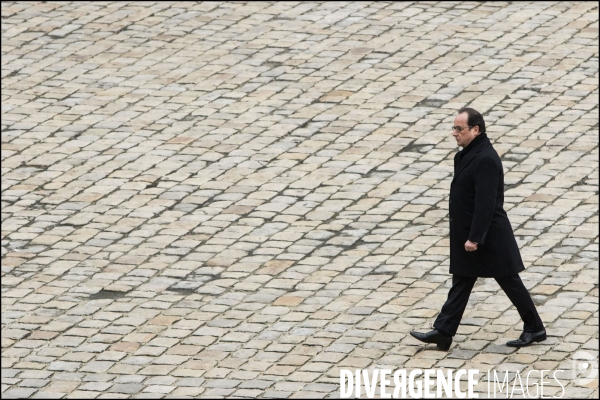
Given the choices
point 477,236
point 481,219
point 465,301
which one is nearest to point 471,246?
point 477,236

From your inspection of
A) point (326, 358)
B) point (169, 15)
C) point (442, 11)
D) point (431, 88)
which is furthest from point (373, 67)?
point (326, 358)

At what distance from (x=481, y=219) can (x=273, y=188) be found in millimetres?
3555

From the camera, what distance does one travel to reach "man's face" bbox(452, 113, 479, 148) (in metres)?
8.39

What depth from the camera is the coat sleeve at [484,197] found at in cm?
823

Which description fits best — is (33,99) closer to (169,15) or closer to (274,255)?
(169,15)

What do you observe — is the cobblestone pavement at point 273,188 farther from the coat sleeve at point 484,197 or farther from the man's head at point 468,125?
the man's head at point 468,125

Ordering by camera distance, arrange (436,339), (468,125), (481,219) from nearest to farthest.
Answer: (481,219) → (468,125) → (436,339)

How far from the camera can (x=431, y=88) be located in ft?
43.1

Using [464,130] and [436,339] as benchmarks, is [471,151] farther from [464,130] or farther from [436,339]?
[436,339]

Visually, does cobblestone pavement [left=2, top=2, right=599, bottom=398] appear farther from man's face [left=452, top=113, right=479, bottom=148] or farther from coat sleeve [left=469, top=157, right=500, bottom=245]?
man's face [left=452, top=113, right=479, bottom=148]

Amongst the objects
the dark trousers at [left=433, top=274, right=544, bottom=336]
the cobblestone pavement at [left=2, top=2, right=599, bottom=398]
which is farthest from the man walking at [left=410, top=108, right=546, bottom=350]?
the cobblestone pavement at [left=2, top=2, right=599, bottom=398]

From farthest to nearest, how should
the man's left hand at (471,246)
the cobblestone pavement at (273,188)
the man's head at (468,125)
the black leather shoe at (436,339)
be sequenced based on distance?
the cobblestone pavement at (273,188) < the black leather shoe at (436,339) < the man's head at (468,125) < the man's left hand at (471,246)

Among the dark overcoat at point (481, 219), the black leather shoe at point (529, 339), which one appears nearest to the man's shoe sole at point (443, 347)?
the black leather shoe at point (529, 339)

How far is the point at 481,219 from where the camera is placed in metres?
8.22
